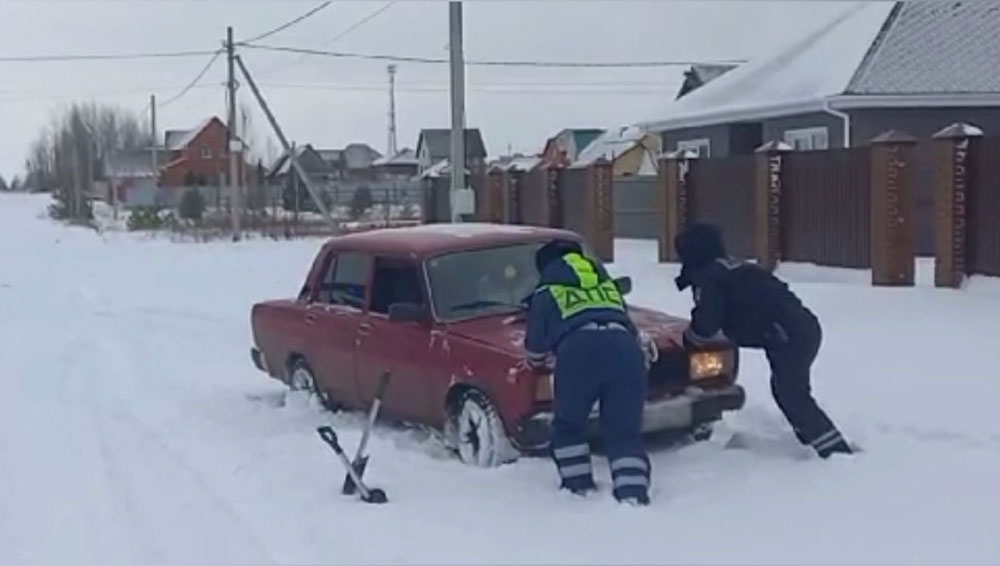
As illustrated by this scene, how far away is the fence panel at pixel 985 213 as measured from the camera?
15.4 meters

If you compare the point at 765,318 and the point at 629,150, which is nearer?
the point at 765,318

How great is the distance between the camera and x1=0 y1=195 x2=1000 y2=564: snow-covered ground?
6.79 m

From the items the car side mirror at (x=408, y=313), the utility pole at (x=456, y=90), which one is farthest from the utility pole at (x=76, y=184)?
the car side mirror at (x=408, y=313)

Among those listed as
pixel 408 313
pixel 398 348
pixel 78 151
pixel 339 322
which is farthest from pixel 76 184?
pixel 408 313

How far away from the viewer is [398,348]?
9352 mm

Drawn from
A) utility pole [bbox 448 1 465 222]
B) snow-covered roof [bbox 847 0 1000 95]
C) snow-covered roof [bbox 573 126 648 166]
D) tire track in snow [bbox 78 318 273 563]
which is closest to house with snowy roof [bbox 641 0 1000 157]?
snow-covered roof [bbox 847 0 1000 95]

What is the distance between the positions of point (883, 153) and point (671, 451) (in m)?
8.77

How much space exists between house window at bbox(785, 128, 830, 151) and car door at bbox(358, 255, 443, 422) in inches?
588

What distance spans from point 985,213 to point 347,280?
812 centimetres

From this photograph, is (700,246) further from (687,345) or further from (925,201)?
(925,201)

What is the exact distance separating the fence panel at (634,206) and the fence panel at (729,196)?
7.84m

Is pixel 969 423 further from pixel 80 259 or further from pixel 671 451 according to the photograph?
pixel 80 259

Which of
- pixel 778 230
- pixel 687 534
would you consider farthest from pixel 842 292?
pixel 687 534

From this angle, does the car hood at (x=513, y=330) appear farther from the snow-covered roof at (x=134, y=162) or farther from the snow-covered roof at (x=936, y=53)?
the snow-covered roof at (x=134, y=162)
